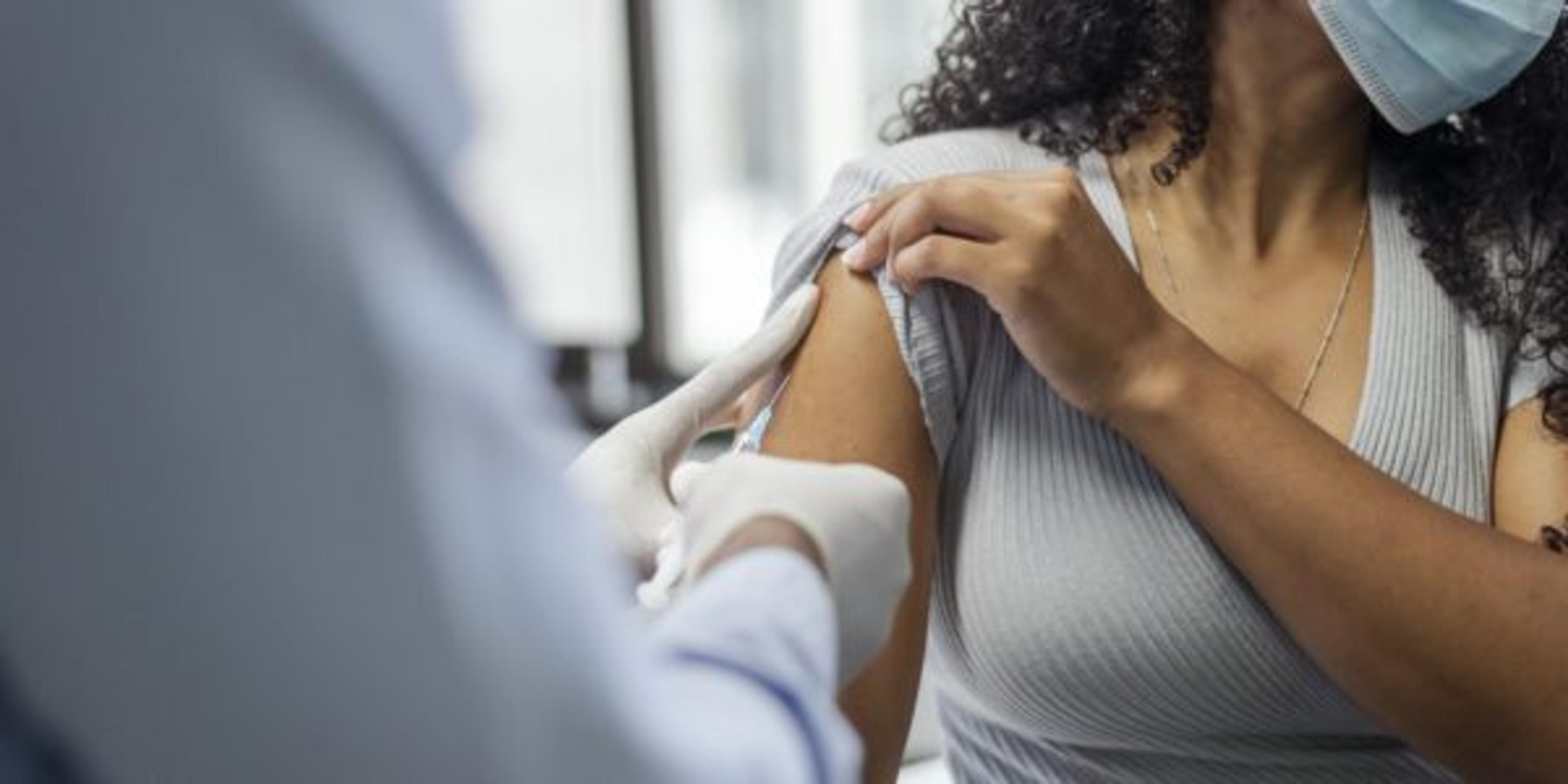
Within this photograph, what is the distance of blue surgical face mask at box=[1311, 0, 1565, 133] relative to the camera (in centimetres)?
144

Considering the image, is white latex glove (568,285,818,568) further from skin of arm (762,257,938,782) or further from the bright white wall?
the bright white wall

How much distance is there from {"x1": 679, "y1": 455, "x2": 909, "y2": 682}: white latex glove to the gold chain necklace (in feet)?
2.04

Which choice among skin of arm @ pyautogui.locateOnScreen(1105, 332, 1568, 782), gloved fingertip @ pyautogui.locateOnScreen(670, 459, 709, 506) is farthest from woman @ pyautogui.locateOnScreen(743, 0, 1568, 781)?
gloved fingertip @ pyautogui.locateOnScreen(670, 459, 709, 506)

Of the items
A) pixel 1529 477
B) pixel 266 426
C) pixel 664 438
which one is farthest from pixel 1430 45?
pixel 266 426

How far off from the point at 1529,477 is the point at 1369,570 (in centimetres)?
19

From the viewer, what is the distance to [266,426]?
55 cm

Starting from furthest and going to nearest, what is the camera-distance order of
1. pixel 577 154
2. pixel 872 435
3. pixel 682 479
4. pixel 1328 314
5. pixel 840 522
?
pixel 577 154 → pixel 1328 314 → pixel 872 435 → pixel 682 479 → pixel 840 522

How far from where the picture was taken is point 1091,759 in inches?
56.3

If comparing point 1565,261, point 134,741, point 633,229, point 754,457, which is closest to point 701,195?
point 633,229

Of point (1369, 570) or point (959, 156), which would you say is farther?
point (959, 156)

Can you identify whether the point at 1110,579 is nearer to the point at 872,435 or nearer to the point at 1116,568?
the point at 1116,568

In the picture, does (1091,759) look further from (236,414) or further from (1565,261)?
(236,414)

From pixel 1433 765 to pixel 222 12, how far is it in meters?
1.12

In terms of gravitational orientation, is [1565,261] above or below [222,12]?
below
